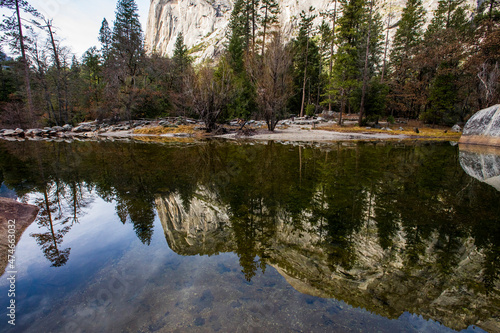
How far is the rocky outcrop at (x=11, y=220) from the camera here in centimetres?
315

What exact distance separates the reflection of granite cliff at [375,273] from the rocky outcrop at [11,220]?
2.10 metres

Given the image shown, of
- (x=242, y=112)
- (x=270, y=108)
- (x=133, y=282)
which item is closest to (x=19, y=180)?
(x=133, y=282)

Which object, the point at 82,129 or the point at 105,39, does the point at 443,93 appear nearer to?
the point at 82,129

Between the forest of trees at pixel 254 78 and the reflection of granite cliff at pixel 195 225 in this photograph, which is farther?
the forest of trees at pixel 254 78

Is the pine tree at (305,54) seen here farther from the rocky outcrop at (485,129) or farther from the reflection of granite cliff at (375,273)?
the reflection of granite cliff at (375,273)

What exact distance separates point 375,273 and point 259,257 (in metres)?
1.43

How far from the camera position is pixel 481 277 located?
2.63 m

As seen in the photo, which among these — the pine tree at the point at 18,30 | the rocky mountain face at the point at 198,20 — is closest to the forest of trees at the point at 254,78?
the pine tree at the point at 18,30

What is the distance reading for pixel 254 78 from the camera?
21.7 metres

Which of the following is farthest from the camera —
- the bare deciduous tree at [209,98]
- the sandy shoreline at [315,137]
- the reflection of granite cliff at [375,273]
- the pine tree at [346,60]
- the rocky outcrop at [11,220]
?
the pine tree at [346,60]

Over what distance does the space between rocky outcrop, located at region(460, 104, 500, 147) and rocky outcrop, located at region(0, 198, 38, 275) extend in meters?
22.4

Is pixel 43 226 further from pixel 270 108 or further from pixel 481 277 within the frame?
pixel 270 108

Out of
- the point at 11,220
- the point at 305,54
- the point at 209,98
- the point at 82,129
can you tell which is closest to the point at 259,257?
the point at 11,220

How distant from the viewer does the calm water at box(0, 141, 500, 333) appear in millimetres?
2146
